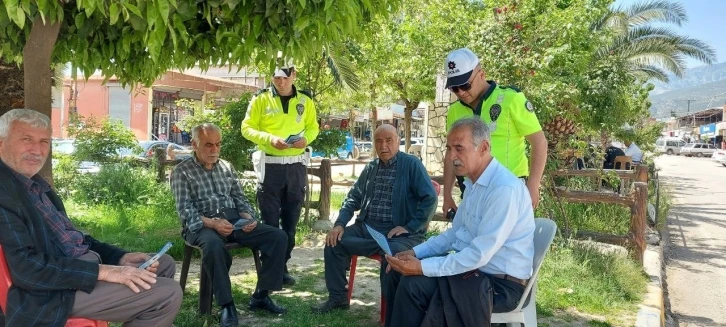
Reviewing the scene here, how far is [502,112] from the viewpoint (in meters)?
3.95

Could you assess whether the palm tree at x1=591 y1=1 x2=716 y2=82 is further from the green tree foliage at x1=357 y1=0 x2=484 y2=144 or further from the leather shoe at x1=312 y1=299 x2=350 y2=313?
the leather shoe at x1=312 y1=299 x2=350 y2=313

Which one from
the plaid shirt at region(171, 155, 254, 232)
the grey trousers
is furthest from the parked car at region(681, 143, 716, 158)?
the grey trousers

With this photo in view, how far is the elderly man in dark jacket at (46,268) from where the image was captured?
8.68 feet

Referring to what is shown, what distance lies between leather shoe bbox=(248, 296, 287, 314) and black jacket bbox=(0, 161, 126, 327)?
207 centimetres

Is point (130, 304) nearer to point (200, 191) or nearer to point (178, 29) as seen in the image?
point (178, 29)

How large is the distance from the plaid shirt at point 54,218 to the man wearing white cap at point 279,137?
235 centimetres

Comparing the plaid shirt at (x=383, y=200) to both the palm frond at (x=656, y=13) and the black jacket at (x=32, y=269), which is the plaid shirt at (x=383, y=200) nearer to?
the black jacket at (x=32, y=269)

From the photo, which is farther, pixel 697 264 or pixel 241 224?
pixel 697 264

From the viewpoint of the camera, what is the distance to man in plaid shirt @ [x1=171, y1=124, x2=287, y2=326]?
14.5 ft

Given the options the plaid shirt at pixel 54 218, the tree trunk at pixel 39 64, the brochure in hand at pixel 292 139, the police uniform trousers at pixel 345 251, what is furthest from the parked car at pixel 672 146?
the plaid shirt at pixel 54 218

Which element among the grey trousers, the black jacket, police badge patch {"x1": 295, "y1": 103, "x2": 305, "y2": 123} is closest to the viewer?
the black jacket

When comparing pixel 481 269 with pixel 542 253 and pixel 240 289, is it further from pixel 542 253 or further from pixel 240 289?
pixel 240 289

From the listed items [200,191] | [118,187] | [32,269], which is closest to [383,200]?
[200,191]

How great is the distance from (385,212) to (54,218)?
2.47 meters
